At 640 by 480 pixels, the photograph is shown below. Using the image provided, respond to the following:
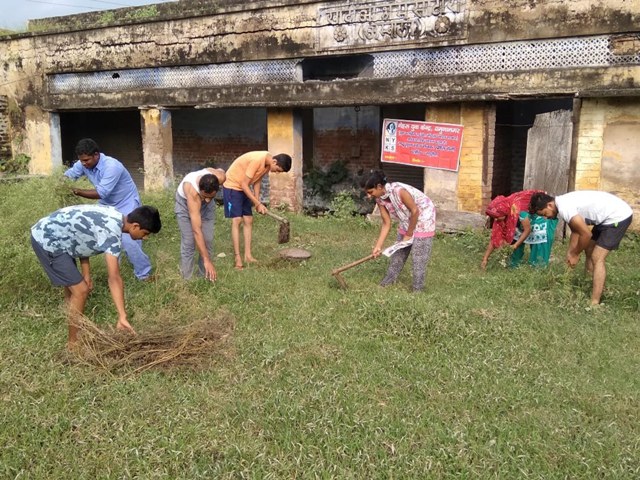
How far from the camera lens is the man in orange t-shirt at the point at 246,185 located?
657 centimetres

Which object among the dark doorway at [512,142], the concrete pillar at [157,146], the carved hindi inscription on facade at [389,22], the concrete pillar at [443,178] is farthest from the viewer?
the concrete pillar at [157,146]

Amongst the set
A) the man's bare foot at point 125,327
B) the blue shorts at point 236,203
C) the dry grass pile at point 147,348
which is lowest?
the dry grass pile at point 147,348

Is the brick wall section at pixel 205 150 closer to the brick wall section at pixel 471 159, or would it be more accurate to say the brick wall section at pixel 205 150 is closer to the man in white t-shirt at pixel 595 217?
the brick wall section at pixel 471 159

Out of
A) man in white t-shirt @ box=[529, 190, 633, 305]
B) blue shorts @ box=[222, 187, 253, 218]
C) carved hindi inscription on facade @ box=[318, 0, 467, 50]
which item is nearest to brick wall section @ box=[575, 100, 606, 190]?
carved hindi inscription on facade @ box=[318, 0, 467, 50]

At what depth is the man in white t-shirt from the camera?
5.18m

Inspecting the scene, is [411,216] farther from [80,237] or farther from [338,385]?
[80,237]

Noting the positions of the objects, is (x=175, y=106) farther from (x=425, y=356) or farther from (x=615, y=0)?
(x=425, y=356)

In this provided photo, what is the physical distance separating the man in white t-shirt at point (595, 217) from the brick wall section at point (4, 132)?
1181cm

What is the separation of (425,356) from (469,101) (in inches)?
212

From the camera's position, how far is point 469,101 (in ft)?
27.5

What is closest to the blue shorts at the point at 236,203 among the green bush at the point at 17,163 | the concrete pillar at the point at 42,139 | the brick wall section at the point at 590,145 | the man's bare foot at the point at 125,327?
the man's bare foot at the point at 125,327

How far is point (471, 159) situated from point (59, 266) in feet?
20.6

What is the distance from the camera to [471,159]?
28.0 ft

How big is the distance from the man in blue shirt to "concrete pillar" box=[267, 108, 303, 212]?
14.9ft
